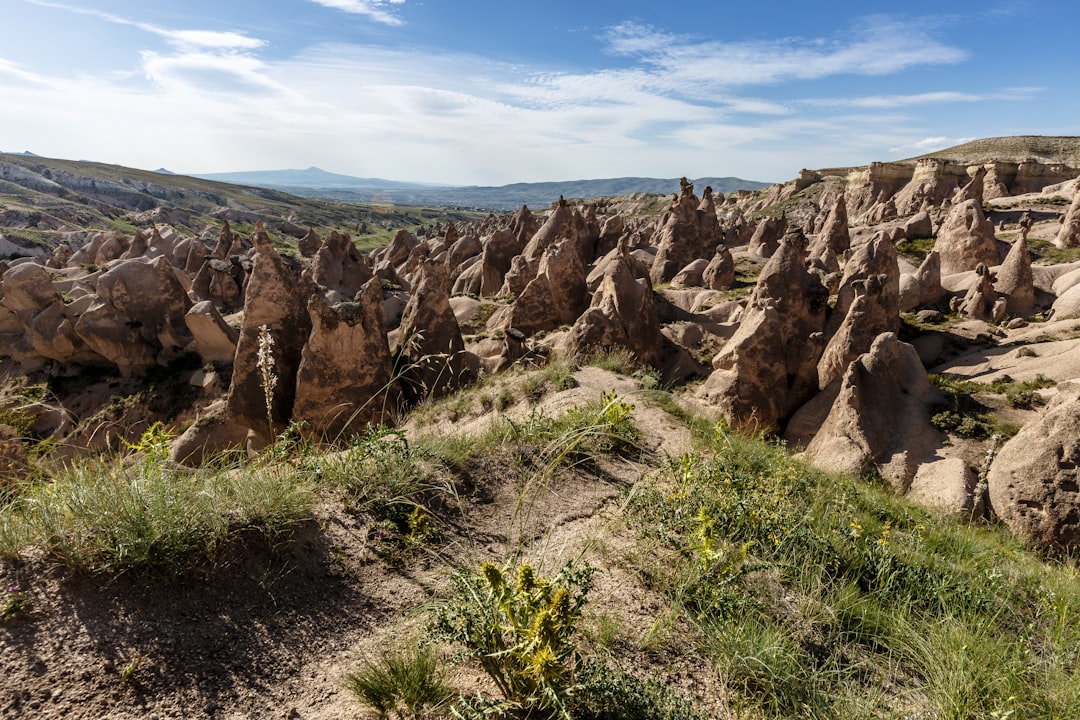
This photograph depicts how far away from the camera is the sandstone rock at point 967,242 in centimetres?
2377

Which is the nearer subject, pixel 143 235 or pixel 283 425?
pixel 283 425

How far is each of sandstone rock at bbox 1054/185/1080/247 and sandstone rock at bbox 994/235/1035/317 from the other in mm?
9261

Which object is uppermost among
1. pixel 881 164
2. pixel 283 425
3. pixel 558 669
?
pixel 881 164

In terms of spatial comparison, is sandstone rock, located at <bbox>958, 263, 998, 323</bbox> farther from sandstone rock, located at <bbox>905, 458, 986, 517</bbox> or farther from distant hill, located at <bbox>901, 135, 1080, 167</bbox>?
distant hill, located at <bbox>901, 135, 1080, 167</bbox>

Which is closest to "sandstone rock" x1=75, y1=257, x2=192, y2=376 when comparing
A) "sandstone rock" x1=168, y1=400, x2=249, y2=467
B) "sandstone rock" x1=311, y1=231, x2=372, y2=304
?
"sandstone rock" x1=311, y1=231, x2=372, y2=304

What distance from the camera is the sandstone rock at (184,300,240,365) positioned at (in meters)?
15.4

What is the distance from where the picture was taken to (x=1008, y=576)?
3943mm

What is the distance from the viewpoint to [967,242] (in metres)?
24.1

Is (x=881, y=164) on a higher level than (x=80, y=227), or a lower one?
higher

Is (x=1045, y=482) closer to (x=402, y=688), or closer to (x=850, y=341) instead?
(x=850, y=341)

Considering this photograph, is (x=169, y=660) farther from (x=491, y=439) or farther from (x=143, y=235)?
(x=143, y=235)

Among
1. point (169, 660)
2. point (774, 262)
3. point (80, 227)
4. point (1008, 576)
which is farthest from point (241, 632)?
point (80, 227)

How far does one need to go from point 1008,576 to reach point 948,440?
7.61 m

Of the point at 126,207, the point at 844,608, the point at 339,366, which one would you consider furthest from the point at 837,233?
the point at 126,207
